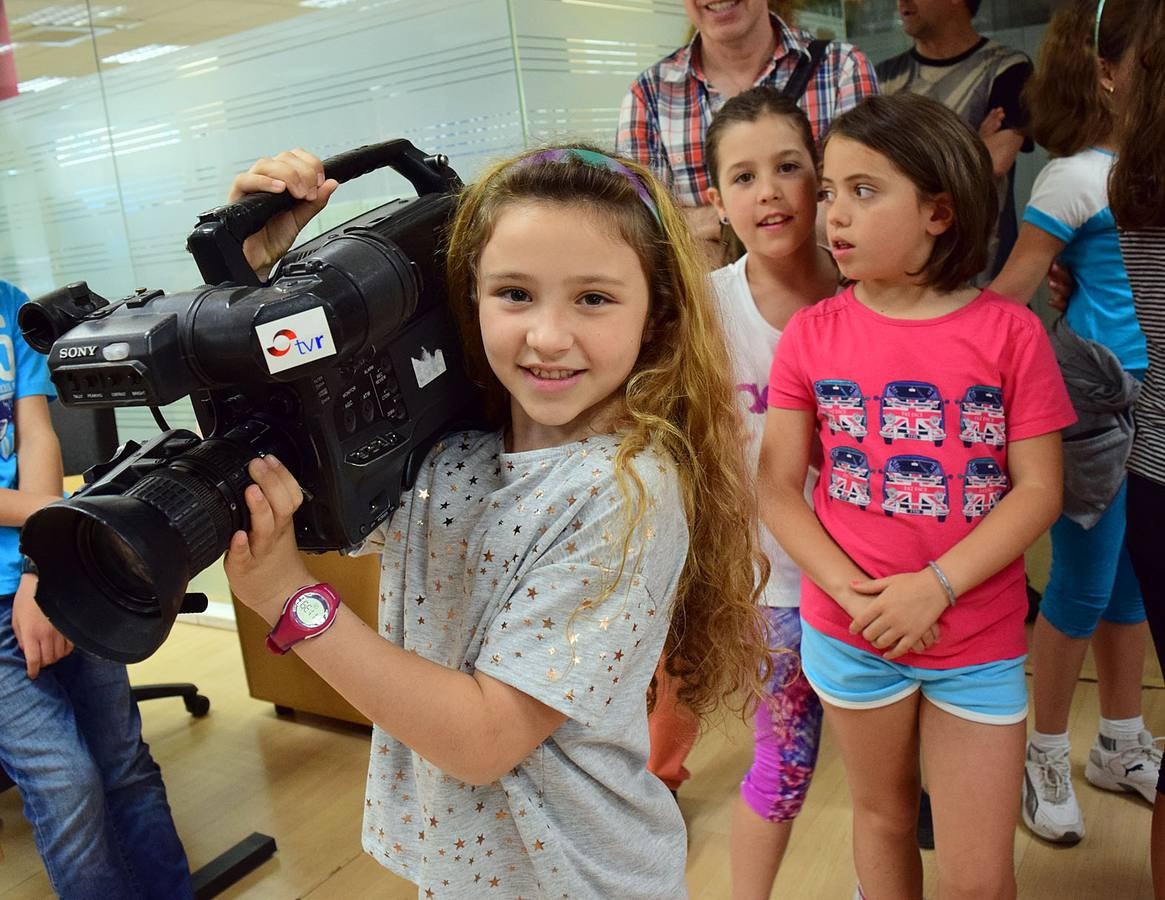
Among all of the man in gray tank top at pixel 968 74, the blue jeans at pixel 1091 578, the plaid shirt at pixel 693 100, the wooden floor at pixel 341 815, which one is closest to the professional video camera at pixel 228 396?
the wooden floor at pixel 341 815

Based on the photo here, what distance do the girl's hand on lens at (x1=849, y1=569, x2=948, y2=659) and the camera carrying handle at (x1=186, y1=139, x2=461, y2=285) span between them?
2.31 ft

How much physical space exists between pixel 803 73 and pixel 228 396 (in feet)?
4.27

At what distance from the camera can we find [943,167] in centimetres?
124

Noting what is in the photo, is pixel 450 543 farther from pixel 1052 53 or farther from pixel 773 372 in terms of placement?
pixel 1052 53

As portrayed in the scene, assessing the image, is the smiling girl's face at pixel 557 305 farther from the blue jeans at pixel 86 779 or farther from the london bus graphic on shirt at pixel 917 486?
the blue jeans at pixel 86 779

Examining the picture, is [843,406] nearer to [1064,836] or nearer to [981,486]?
[981,486]

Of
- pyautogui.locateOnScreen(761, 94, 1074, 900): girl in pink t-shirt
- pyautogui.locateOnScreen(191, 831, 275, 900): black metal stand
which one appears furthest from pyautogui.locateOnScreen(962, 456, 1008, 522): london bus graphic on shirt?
pyautogui.locateOnScreen(191, 831, 275, 900): black metal stand

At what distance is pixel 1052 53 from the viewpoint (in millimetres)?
1721

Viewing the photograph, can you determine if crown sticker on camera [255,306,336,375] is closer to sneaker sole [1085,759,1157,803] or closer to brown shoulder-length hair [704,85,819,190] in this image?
brown shoulder-length hair [704,85,819,190]

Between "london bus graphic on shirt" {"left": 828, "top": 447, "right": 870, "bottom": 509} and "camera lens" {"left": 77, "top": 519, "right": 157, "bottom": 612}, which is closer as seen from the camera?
"camera lens" {"left": 77, "top": 519, "right": 157, "bottom": 612}

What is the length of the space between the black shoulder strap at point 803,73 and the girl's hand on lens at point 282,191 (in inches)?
41.1

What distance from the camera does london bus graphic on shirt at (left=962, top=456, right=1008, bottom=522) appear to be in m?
1.22

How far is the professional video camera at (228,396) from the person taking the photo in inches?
25.6

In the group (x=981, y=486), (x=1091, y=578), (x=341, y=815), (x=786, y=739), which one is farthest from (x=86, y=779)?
(x=1091, y=578)
